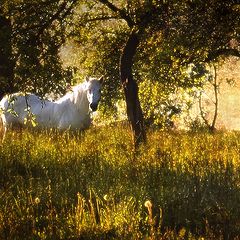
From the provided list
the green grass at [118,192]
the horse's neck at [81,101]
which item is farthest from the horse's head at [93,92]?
the green grass at [118,192]

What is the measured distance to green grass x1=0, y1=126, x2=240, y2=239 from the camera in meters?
4.79

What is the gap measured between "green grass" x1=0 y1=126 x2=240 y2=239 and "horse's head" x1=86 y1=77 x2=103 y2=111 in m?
2.40

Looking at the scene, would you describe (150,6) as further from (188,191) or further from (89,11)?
(188,191)

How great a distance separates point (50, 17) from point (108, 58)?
357 centimetres

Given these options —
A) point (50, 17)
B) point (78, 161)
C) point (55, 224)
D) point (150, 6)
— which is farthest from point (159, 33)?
point (55, 224)

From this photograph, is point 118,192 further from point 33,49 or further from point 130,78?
point 130,78

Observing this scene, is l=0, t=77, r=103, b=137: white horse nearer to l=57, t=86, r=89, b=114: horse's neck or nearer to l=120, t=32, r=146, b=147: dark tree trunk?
l=57, t=86, r=89, b=114: horse's neck

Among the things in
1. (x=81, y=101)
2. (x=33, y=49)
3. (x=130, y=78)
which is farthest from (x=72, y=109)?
(x=33, y=49)

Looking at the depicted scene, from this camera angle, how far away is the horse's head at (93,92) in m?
13.2

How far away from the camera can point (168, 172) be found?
780 centimetres

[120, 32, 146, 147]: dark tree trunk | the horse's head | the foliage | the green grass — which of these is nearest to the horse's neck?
the horse's head

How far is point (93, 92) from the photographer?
13414 millimetres

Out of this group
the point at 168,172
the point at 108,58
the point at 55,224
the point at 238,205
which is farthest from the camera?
the point at 108,58

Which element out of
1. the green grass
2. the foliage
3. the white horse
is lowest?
the green grass
